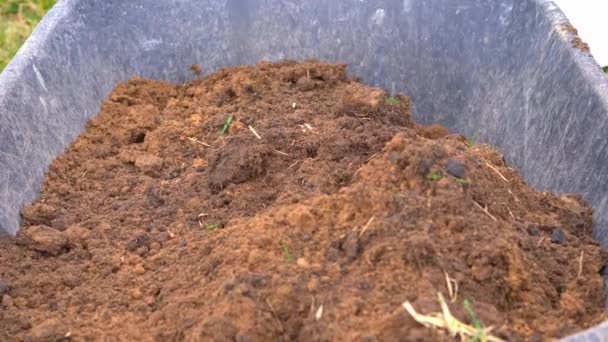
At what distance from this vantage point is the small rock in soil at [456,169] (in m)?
1.49

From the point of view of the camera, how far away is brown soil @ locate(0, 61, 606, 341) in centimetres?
133

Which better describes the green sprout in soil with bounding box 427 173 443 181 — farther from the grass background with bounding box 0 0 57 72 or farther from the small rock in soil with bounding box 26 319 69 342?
the grass background with bounding box 0 0 57 72

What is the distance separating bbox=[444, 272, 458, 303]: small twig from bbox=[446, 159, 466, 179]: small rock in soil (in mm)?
254

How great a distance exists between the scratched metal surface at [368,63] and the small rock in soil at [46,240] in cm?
7

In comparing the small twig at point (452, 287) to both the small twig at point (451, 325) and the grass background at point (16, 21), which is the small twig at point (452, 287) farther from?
the grass background at point (16, 21)

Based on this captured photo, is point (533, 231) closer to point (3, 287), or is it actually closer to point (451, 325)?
point (451, 325)

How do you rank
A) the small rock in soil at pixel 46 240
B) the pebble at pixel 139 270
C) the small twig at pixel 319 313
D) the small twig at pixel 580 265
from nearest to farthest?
the small twig at pixel 319 313
the small twig at pixel 580 265
the pebble at pixel 139 270
the small rock in soil at pixel 46 240

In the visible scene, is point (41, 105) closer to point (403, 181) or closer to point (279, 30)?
point (279, 30)

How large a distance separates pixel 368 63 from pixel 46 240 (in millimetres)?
1259

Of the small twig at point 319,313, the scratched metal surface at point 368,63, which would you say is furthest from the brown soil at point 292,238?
the scratched metal surface at point 368,63

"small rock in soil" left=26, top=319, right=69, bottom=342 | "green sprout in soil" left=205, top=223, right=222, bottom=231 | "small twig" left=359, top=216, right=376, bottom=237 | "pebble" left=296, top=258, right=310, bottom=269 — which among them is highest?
"small twig" left=359, top=216, right=376, bottom=237

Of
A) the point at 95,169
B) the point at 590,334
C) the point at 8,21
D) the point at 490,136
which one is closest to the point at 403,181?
the point at 590,334

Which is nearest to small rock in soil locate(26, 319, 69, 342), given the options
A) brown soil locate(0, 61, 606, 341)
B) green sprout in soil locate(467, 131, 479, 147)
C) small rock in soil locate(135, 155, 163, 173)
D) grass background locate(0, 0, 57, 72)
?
brown soil locate(0, 61, 606, 341)

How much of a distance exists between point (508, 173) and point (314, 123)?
0.58m
